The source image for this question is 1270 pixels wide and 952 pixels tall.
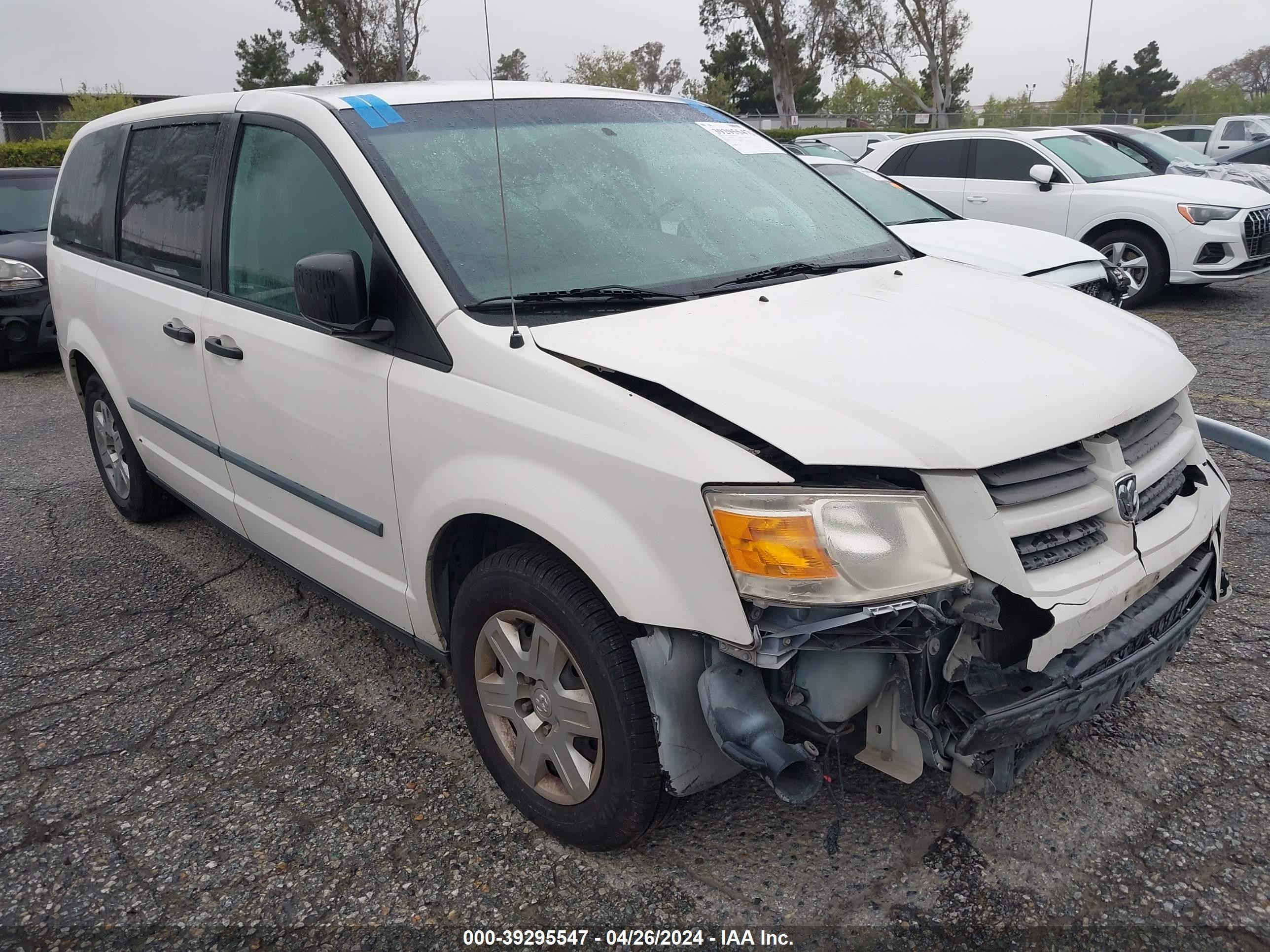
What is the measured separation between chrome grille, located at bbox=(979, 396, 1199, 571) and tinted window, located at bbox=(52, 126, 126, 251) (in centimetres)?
371

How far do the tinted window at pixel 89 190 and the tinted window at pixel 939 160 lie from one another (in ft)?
26.5

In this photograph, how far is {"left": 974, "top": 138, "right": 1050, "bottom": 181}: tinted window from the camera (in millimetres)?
9461

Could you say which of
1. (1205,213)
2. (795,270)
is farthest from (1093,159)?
(795,270)

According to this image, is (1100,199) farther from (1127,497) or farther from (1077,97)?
(1077,97)

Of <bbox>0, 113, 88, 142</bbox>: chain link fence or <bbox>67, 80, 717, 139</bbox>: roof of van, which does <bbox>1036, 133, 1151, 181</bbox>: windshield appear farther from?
<bbox>0, 113, 88, 142</bbox>: chain link fence

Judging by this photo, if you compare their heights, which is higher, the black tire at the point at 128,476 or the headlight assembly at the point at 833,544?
the headlight assembly at the point at 833,544

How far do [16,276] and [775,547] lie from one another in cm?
851

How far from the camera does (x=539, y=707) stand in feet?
7.66

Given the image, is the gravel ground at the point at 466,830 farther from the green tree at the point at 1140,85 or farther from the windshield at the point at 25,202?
the green tree at the point at 1140,85

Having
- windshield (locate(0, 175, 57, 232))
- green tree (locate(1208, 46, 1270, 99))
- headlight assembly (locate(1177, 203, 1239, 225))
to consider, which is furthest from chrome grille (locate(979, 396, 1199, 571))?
green tree (locate(1208, 46, 1270, 99))

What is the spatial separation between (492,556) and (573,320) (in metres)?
0.60

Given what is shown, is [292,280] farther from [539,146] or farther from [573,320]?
[573,320]

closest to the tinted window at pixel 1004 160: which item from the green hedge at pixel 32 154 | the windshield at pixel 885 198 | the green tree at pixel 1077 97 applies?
the windshield at pixel 885 198

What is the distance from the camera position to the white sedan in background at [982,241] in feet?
19.8
